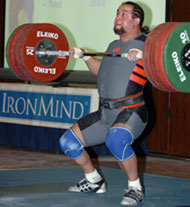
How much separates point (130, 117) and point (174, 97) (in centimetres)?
302

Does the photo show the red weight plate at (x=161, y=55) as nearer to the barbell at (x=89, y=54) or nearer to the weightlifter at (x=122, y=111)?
the barbell at (x=89, y=54)

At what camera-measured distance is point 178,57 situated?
13.2 ft

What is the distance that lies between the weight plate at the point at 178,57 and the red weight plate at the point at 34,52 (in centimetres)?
116

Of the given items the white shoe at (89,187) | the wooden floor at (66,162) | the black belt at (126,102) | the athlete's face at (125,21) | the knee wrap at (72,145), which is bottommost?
the wooden floor at (66,162)

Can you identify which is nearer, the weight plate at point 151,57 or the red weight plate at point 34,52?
the weight plate at point 151,57

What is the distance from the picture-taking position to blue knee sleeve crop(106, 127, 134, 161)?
4164 millimetres

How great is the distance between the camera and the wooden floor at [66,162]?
242 inches

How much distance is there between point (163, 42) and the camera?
397cm

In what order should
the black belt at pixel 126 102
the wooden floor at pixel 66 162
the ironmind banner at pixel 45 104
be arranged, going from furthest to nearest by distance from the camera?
the ironmind banner at pixel 45 104
the wooden floor at pixel 66 162
the black belt at pixel 126 102

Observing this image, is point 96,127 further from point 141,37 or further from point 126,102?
point 141,37

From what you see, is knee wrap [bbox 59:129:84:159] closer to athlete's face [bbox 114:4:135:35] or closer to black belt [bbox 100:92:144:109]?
black belt [bbox 100:92:144:109]

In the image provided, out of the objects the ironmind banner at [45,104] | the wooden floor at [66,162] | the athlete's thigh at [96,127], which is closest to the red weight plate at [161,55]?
the athlete's thigh at [96,127]

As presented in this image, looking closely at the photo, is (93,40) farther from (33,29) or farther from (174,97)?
(33,29)

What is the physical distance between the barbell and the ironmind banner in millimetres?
2052
